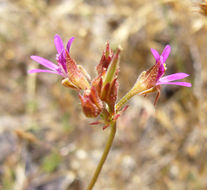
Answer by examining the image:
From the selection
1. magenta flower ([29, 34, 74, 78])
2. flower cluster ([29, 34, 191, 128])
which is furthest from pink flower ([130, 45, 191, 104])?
magenta flower ([29, 34, 74, 78])

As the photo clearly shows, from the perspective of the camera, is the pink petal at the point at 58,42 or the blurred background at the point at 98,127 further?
the blurred background at the point at 98,127

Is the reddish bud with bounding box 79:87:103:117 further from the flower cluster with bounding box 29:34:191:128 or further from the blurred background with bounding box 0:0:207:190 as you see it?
the blurred background with bounding box 0:0:207:190

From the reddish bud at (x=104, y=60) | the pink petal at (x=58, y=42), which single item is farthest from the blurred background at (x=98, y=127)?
the reddish bud at (x=104, y=60)

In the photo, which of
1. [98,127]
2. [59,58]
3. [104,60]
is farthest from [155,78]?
[98,127]

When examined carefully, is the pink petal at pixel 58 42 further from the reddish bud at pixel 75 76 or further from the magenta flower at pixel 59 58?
the reddish bud at pixel 75 76

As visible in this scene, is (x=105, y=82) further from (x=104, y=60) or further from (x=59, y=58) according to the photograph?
(x=59, y=58)

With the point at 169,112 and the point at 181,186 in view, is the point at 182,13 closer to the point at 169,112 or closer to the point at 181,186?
the point at 169,112
